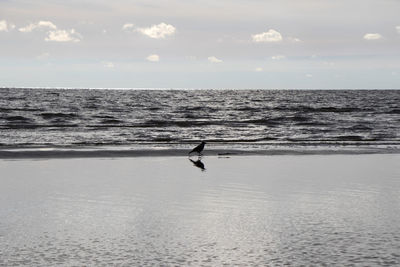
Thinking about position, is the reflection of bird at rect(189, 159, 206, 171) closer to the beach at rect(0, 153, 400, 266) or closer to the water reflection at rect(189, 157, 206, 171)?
the water reflection at rect(189, 157, 206, 171)

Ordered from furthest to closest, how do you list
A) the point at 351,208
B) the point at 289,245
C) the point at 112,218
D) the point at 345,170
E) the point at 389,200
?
the point at 345,170 → the point at 389,200 → the point at 351,208 → the point at 112,218 → the point at 289,245

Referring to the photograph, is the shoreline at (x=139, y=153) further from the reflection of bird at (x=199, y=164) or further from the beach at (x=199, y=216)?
the beach at (x=199, y=216)

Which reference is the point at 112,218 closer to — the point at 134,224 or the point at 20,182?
the point at 134,224

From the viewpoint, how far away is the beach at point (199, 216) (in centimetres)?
701

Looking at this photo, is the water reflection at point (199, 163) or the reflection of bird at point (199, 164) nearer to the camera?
the reflection of bird at point (199, 164)

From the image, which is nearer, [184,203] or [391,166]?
[184,203]

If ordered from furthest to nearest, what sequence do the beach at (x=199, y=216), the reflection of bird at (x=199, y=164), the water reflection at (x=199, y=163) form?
the water reflection at (x=199, y=163) < the reflection of bird at (x=199, y=164) < the beach at (x=199, y=216)

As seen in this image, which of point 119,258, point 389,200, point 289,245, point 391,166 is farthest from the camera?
point 391,166

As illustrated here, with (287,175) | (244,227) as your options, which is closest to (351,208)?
(244,227)

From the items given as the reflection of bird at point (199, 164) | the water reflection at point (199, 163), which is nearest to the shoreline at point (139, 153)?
the water reflection at point (199, 163)

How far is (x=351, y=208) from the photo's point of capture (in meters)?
10.2

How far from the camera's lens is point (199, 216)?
9.46 m

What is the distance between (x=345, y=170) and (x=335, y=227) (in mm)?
8135

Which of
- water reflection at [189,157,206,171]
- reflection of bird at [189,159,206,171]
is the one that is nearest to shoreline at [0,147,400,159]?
water reflection at [189,157,206,171]
